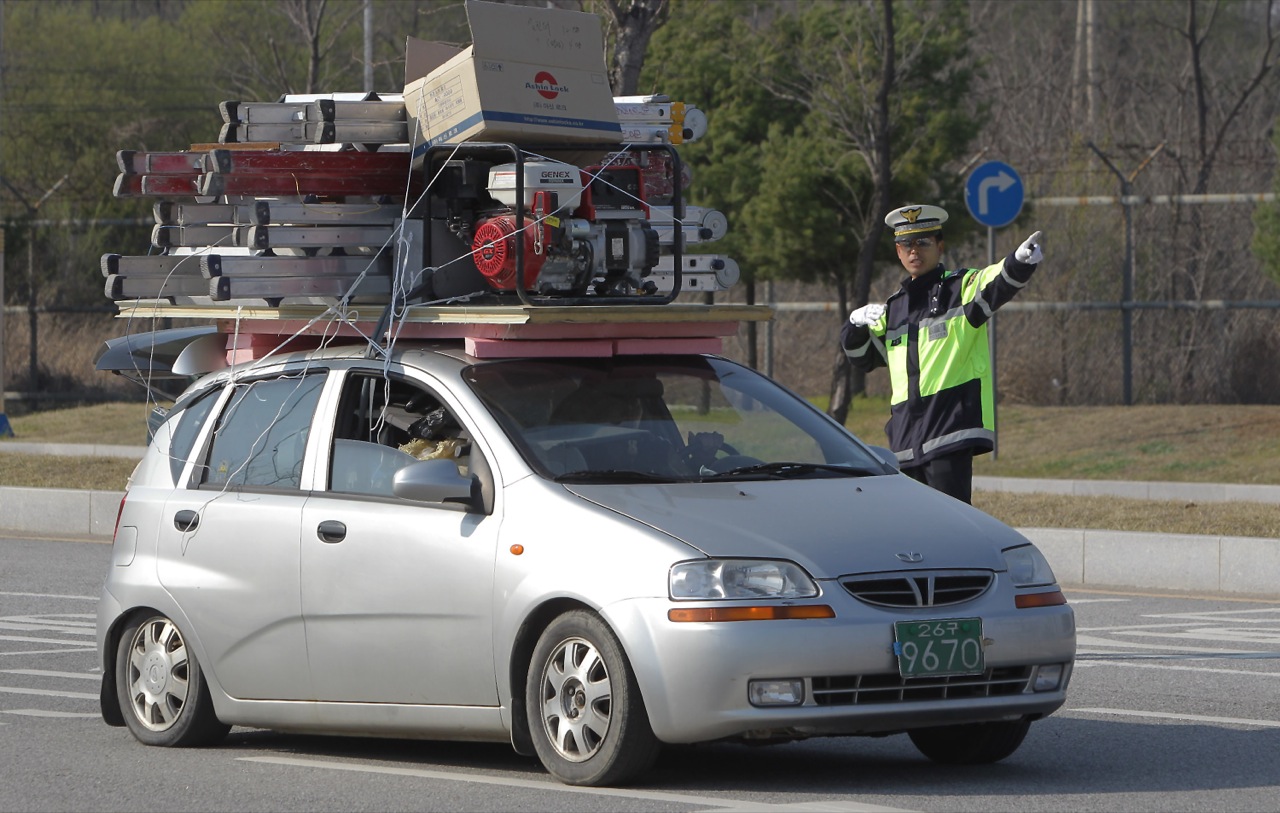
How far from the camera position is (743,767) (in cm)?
701

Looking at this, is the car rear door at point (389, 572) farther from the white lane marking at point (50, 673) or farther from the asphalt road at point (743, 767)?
the white lane marking at point (50, 673)

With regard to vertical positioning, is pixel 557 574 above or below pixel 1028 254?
below

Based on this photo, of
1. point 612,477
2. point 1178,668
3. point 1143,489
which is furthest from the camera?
point 1143,489

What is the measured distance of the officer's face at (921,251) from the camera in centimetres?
891

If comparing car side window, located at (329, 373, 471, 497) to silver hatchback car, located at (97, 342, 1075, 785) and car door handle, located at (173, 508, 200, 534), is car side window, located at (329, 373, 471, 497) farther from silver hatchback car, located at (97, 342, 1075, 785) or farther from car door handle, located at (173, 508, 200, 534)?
car door handle, located at (173, 508, 200, 534)

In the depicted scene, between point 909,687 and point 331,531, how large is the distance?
6.91 feet

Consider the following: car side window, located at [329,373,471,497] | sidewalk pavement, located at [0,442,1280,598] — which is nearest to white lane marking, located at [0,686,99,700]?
car side window, located at [329,373,471,497]

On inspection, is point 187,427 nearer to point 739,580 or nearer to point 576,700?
point 576,700

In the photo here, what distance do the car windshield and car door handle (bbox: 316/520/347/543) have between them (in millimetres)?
667

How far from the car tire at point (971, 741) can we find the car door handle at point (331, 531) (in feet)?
6.79

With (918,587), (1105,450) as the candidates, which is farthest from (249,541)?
(1105,450)

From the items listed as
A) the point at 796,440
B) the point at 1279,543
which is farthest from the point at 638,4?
the point at 796,440

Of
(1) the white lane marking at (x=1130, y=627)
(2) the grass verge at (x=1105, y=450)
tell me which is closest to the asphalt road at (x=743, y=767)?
(1) the white lane marking at (x=1130, y=627)

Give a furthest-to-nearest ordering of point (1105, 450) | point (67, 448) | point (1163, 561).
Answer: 1. point (67, 448)
2. point (1105, 450)
3. point (1163, 561)
